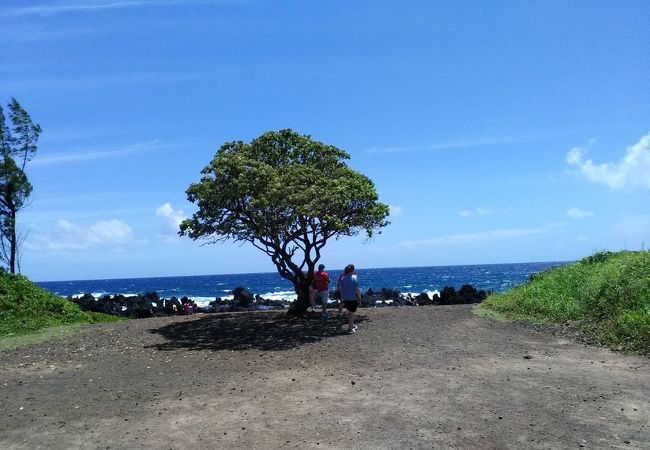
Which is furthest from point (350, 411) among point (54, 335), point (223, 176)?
point (54, 335)

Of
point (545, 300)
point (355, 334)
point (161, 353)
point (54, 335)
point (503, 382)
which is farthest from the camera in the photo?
point (545, 300)

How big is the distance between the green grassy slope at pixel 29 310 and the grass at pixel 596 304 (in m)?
13.5

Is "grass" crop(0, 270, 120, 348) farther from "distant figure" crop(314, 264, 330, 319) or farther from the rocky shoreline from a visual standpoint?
"distant figure" crop(314, 264, 330, 319)

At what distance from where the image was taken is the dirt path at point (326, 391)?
6.38 m

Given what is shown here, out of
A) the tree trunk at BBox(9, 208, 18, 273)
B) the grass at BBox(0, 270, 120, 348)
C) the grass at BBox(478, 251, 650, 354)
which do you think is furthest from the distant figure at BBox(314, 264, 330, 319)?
the tree trunk at BBox(9, 208, 18, 273)

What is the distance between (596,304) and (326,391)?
907cm

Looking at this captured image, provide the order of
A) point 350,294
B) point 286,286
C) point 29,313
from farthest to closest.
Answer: point 286,286, point 29,313, point 350,294

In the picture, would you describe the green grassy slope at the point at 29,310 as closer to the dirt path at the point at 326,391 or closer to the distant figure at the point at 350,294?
the dirt path at the point at 326,391

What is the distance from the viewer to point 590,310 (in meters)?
13.9

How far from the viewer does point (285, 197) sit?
14398 millimetres

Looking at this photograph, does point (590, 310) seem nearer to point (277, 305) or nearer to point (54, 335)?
point (54, 335)

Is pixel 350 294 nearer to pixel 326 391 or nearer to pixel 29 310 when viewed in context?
pixel 326 391

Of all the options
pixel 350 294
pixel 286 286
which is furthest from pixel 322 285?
pixel 286 286

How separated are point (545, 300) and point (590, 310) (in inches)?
82.4
